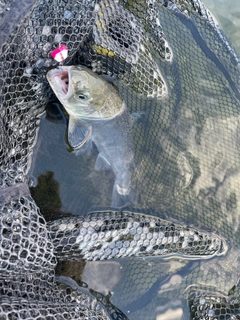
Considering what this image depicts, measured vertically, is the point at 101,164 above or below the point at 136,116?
below

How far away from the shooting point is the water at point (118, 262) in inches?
119

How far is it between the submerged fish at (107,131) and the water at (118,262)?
0.09 metres

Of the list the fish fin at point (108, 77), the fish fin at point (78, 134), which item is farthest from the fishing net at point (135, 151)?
the fish fin at point (78, 134)

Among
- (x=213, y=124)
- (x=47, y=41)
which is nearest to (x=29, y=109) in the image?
(x=47, y=41)

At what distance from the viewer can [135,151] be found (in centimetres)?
319

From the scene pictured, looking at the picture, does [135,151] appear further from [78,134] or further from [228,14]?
[228,14]

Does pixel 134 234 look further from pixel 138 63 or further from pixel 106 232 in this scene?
pixel 138 63

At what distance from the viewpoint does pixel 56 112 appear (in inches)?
126

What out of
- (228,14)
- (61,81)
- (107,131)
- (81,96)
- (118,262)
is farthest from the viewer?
(228,14)

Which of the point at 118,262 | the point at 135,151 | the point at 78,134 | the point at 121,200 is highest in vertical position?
the point at 135,151

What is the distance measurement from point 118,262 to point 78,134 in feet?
4.20

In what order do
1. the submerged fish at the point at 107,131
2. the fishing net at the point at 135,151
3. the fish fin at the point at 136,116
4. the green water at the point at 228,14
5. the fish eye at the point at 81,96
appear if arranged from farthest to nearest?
the green water at the point at 228,14
the fish fin at the point at 136,116
the submerged fish at the point at 107,131
the fish eye at the point at 81,96
the fishing net at the point at 135,151

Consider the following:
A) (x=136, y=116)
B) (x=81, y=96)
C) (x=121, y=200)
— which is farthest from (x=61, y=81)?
(x=121, y=200)

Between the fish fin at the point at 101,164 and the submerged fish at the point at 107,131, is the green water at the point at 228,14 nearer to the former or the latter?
the submerged fish at the point at 107,131
